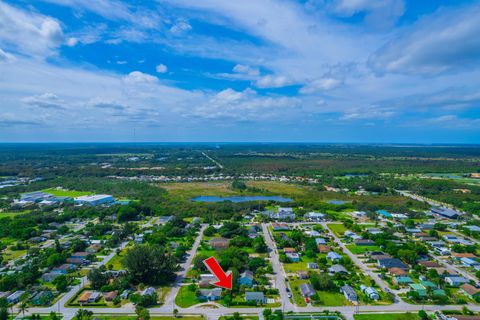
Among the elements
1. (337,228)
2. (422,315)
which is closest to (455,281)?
(422,315)

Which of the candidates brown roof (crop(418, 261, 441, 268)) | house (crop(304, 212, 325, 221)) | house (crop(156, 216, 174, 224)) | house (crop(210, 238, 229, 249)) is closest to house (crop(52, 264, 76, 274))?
house (crop(210, 238, 229, 249))

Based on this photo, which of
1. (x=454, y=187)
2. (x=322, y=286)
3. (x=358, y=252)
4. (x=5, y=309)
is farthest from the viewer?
(x=454, y=187)

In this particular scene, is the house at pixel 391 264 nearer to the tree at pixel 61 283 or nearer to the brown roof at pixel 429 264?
the brown roof at pixel 429 264

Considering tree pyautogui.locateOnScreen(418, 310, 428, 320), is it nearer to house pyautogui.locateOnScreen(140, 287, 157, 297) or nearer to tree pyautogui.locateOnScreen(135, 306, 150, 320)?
tree pyautogui.locateOnScreen(135, 306, 150, 320)

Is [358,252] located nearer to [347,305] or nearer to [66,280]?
[347,305]

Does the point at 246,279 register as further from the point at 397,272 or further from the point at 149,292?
the point at 397,272

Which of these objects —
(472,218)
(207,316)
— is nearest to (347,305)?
(207,316)

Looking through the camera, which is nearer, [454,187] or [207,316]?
[207,316]
